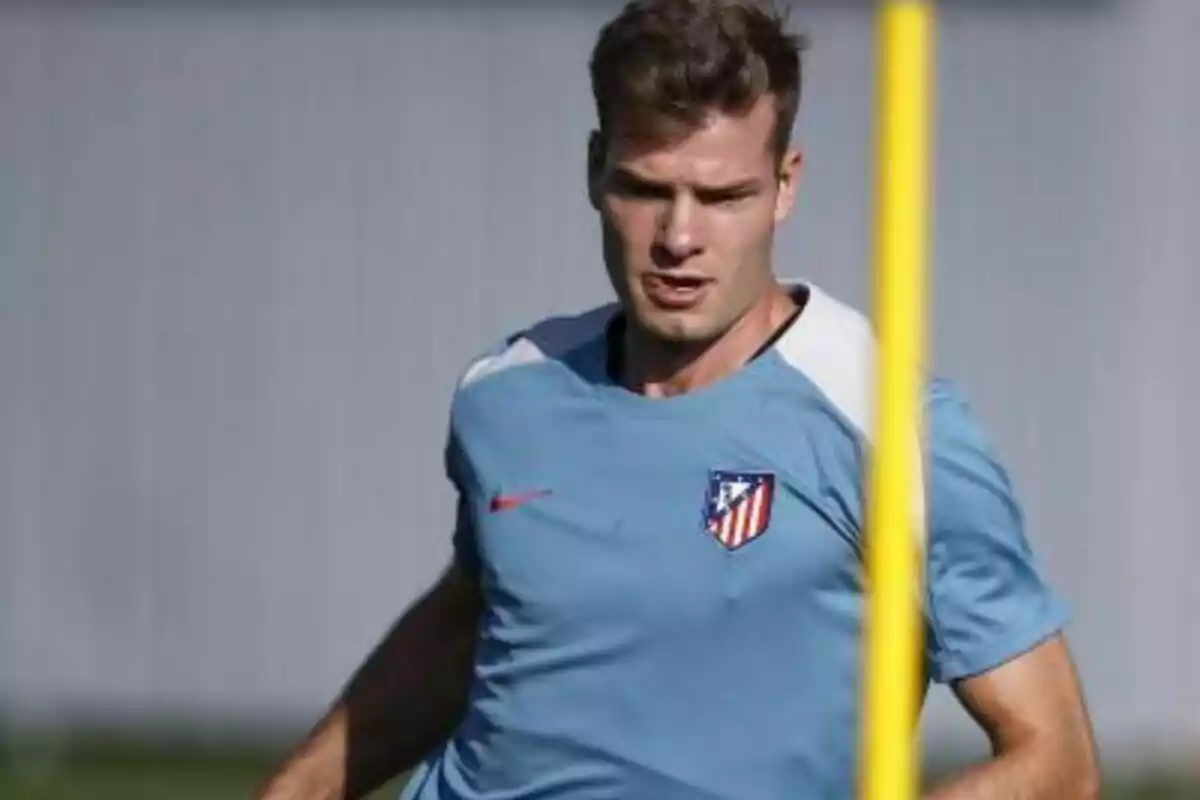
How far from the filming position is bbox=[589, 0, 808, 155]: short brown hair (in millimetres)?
4871

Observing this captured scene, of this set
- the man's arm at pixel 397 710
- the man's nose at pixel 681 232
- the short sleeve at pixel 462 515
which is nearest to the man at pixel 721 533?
the man's nose at pixel 681 232

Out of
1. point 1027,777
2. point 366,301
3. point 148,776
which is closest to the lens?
point 1027,777

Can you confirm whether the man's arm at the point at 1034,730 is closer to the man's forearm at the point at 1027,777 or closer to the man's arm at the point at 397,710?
the man's forearm at the point at 1027,777

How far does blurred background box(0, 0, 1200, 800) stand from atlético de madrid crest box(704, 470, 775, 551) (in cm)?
797

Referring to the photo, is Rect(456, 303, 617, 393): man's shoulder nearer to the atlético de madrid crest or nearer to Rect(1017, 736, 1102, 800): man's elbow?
the atlético de madrid crest

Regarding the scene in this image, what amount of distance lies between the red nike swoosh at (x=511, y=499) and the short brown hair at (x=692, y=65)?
1.55ft

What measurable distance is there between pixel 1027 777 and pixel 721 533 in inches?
18.6

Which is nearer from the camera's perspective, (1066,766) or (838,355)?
(1066,766)

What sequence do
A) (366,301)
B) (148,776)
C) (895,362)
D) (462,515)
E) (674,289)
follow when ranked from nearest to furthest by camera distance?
(895,362), (674,289), (462,515), (148,776), (366,301)

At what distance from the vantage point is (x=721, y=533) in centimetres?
487

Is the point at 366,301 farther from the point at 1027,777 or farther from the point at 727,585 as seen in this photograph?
the point at 1027,777

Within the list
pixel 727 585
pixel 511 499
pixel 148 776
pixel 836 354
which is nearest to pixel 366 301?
pixel 148 776

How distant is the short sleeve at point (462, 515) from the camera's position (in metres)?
5.22

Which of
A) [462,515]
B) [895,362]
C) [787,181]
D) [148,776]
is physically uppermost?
[895,362]
